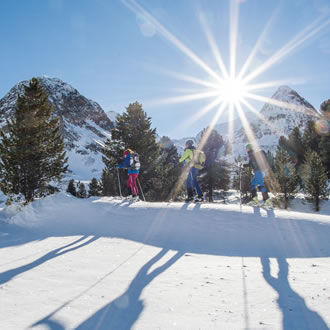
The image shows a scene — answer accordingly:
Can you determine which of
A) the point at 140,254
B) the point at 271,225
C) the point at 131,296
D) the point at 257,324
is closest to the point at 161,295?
the point at 131,296

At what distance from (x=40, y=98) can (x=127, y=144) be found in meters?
7.13

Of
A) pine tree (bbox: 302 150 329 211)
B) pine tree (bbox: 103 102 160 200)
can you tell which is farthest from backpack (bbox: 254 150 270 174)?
pine tree (bbox: 302 150 329 211)

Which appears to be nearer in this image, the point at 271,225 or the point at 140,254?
the point at 140,254

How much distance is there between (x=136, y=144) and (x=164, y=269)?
1531 cm

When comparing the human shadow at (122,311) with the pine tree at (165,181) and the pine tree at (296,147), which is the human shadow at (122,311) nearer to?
the pine tree at (165,181)

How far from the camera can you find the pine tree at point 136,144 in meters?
19.1

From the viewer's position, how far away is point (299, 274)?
156 inches

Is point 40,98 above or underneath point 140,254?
above

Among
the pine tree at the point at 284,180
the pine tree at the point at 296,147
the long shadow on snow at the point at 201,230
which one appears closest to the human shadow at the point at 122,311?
the long shadow on snow at the point at 201,230

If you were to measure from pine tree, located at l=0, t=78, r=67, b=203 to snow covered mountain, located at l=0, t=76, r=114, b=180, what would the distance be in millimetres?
95559

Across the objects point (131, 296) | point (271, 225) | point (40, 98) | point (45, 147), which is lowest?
point (131, 296)

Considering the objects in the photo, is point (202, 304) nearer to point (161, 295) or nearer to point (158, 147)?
point (161, 295)

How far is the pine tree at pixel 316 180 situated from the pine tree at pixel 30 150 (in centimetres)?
2261

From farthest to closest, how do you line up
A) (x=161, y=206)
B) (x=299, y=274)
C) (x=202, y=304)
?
(x=161, y=206)
(x=299, y=274)
(x=202, y=304)
